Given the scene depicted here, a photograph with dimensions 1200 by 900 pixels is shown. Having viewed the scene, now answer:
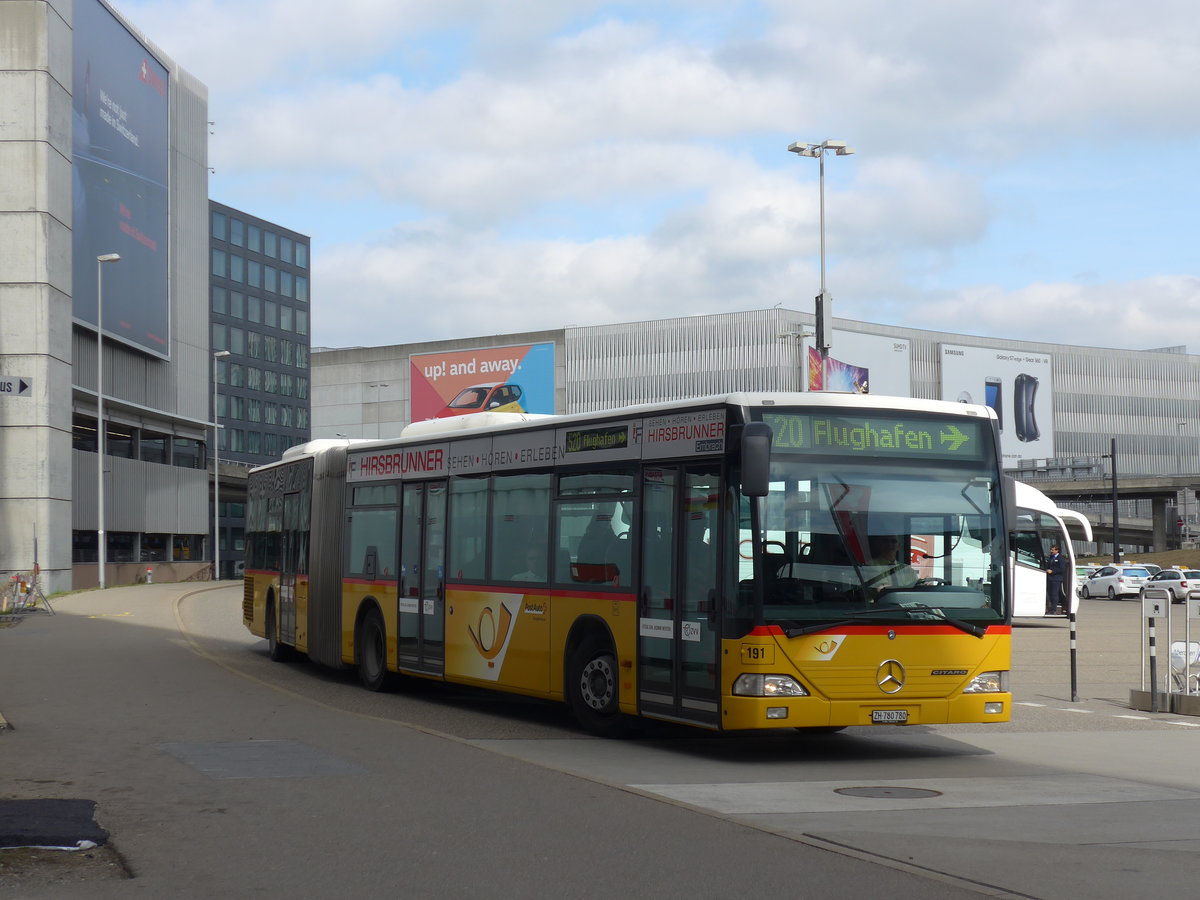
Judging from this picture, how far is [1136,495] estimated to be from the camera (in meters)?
111

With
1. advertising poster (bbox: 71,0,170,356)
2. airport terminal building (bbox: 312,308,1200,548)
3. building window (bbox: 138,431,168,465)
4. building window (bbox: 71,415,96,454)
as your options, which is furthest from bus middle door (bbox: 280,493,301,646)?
airport terminal building (bbox: 312,308,1200,548)

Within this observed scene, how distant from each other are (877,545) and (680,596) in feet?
5.33

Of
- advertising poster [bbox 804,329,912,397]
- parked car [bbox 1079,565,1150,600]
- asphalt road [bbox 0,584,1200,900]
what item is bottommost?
parked car [bbox 1079,565,1150,600]

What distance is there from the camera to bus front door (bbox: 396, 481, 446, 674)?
16391 mm

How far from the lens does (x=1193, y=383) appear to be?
132375 mm

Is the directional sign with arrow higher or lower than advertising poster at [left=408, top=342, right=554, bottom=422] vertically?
lower

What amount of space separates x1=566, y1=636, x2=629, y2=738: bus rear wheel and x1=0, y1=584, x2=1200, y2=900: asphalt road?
0.75 ft

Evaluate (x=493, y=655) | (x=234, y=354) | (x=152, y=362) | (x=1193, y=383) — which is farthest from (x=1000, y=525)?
(x=1193, y=383)

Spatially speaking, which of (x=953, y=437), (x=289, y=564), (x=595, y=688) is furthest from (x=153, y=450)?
(x=953, y=437)

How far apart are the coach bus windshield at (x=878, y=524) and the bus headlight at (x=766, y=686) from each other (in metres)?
0.38

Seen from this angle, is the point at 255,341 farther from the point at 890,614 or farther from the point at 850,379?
the point at 890,614

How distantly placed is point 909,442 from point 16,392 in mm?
14457

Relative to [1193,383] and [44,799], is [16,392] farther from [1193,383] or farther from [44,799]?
[1193,383]

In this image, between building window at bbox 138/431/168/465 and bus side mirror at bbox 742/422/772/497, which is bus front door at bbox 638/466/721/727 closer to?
bus side mirror at bbox 742/422/772/497
